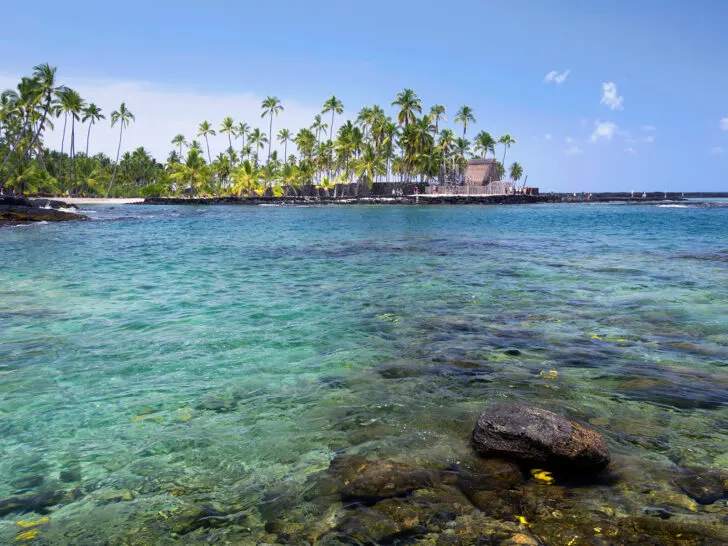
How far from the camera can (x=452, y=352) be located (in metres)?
7.49

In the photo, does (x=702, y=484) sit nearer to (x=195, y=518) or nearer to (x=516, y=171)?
(x=195, y=518)

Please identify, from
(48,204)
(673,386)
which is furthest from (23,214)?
(673,386)

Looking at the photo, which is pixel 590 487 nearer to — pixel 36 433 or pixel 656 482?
pixel 656 482

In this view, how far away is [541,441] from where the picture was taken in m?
4.14

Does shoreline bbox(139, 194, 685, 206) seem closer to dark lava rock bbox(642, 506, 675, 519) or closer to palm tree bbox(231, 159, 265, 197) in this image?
palm tree bbox(231, 159, 265, 197)

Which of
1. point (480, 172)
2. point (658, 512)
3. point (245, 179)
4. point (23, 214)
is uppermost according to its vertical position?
point (480, 172)

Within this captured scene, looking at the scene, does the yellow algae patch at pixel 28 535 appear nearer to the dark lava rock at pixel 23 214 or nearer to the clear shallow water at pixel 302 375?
the clear shallow water at pixel 302 375

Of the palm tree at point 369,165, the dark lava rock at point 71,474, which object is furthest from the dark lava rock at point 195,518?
the palm tree at point 369,165

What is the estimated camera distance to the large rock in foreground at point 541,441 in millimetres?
4098

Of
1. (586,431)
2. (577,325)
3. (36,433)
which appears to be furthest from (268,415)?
(577,325)

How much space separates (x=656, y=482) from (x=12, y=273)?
17353 mm

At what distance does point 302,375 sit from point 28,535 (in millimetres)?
3655

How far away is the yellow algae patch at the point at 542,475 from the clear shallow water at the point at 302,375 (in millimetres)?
418

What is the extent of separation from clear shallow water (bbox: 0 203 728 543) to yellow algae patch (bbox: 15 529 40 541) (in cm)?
10
